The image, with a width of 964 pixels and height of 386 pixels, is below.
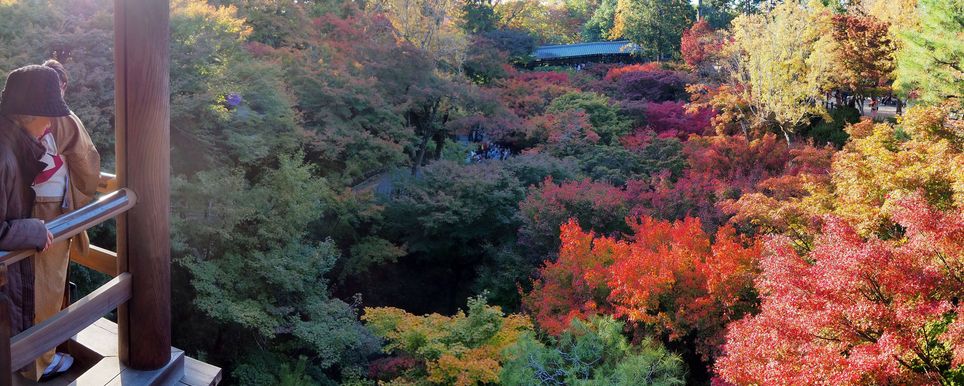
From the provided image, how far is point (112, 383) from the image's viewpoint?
Result: 2309 millimetres

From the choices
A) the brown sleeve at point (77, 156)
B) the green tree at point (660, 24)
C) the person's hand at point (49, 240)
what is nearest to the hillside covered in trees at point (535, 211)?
the brown sleeve at point (77, 156)

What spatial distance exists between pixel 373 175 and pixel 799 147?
334 inches

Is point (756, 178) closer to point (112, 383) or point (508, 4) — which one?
point (112, 383)

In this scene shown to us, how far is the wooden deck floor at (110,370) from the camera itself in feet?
7.71

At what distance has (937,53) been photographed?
13219 millimetres

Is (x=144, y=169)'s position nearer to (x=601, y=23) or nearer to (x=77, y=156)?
(x=77, y=156)

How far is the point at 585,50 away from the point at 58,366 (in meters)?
29.7

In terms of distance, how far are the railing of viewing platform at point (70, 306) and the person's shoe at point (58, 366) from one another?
0.37 meters

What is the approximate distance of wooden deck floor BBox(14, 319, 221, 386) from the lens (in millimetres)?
2350

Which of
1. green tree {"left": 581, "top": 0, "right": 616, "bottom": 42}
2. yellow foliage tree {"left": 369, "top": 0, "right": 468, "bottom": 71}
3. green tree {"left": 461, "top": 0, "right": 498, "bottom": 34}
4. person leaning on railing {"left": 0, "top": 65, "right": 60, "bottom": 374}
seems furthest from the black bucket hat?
green tree {"left": 581, "top": 0, "right": 616, "bottom": 42}

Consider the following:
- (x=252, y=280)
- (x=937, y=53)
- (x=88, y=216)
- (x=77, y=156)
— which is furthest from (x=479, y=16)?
(x=88, y=216)

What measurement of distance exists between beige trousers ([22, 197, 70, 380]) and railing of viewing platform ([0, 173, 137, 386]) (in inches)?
6.4

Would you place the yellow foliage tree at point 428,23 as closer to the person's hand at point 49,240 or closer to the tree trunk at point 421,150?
the tree trunk at point 421,150

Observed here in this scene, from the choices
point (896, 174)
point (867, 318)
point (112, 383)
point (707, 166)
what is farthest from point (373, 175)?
point (112, 383)
